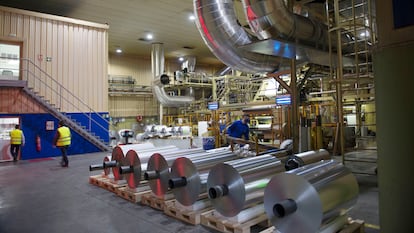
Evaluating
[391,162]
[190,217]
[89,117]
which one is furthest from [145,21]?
[391,162]

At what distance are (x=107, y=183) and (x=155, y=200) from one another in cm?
177

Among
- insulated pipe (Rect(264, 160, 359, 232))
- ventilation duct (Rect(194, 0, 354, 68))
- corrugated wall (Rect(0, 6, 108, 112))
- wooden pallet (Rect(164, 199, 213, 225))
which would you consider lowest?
wooden pallet (Rect(164, 199, 213, 225))

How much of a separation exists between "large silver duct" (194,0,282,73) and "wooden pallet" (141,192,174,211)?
12.2 ft

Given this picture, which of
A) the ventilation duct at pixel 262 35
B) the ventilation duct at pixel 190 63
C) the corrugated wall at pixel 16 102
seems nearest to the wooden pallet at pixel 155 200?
the ventilation duct at pixel 262 35

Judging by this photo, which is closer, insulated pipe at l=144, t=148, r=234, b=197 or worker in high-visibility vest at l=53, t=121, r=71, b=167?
insulated pipe at l=144, t=148, r=234, b=197

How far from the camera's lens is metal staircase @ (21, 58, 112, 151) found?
11.5 metres

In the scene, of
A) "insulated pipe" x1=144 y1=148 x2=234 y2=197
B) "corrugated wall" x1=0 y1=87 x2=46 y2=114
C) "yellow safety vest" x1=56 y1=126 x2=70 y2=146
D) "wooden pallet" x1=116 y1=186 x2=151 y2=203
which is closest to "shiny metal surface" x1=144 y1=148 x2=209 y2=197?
"insulated pipe" x1=144 y1=148 x2=234 y2=197

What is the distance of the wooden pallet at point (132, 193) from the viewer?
4785 mm

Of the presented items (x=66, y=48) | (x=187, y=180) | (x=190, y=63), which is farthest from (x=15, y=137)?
(x=190, y=63)

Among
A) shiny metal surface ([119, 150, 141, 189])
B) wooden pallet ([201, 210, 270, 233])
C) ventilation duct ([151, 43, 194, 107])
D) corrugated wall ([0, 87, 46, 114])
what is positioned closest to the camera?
wooden pallet ([201, 210, 270, 233])

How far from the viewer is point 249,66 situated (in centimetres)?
762

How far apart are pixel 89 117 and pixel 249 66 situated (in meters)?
8.61

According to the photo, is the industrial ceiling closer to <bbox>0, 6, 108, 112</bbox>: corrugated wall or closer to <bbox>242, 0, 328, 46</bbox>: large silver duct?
<bbox>0, 6, 108, 112</bbox>: corrugated wall

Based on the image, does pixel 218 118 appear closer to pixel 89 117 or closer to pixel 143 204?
pixel 89 117
